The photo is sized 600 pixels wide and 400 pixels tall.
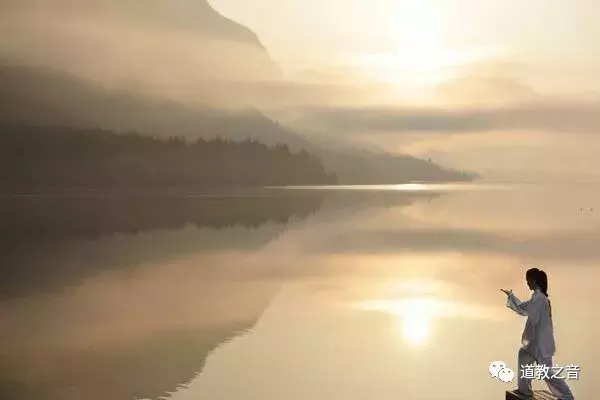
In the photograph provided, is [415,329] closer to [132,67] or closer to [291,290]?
[291,290]

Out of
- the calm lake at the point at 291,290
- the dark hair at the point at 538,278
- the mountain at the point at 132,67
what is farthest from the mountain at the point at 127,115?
the dark hair at the point at 538,278

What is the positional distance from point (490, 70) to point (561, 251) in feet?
1.87

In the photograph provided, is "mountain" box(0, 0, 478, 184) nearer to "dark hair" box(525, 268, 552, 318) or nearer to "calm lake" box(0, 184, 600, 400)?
"calm lake" box(0, 184, 600, 400)

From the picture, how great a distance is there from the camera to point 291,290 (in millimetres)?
1981

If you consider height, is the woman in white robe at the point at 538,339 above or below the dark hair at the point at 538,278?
below

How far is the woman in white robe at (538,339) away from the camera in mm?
1787

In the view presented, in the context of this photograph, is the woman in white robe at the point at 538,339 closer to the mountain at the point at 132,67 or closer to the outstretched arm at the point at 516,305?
the outstretched arm at the point at 516,305

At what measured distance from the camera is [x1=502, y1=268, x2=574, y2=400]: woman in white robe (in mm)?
1787

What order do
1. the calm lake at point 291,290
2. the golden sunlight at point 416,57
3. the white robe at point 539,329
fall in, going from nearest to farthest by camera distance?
the white robe at point 539,329, the calm lake at point 291,290, the golden sunlight at point 416,57

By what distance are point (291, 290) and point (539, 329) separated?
678 millimetres

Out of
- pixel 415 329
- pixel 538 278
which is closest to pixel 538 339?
pixel 538 278

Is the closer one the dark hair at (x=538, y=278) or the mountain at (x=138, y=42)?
the dark hair at (x=538, y=278)

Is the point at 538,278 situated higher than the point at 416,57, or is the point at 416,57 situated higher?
the point at 416,57

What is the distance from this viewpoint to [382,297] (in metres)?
1.99
